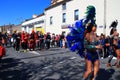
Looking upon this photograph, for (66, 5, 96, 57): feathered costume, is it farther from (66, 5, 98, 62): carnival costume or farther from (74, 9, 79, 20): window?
(74, 9, 79, 20): window

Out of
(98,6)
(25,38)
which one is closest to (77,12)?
(98,6)

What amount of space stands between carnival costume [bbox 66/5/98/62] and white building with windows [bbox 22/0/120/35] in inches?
433

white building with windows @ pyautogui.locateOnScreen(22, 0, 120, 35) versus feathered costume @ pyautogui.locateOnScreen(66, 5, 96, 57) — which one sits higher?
white building with windows @ pyautogui.locateOnScreen(22, 0, 120, 35)

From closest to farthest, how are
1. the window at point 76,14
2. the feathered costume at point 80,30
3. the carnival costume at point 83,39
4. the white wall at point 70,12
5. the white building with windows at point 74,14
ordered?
the carnival costume at point 83,39
the feathered costume at point 80,30
the white building with windows at point 74,14
the white wall at point 70,12
the window at point 76,14

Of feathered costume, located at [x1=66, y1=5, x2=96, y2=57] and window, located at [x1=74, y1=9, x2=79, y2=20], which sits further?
window, located at [x1=74, y1=9, x2=79, y2=20]

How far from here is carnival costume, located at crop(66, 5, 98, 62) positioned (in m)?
6.88

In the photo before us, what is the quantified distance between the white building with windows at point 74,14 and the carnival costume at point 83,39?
10992mm

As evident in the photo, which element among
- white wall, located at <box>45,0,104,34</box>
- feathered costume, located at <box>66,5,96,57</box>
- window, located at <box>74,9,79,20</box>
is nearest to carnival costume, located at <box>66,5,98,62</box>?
feathered costume, located at <box>66,5,96,57</box>

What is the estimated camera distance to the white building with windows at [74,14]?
24.6 m

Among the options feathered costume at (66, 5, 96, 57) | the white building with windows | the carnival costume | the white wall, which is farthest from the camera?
the white wall

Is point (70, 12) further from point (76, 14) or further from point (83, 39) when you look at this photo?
point (83, 39)

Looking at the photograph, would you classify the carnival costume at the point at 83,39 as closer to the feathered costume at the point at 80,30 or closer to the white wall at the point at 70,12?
the feathered costume at the point at 80,30

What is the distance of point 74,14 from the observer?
32.2m

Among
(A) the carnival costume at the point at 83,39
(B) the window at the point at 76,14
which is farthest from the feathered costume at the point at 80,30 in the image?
(B) the window at the point at 76,14
